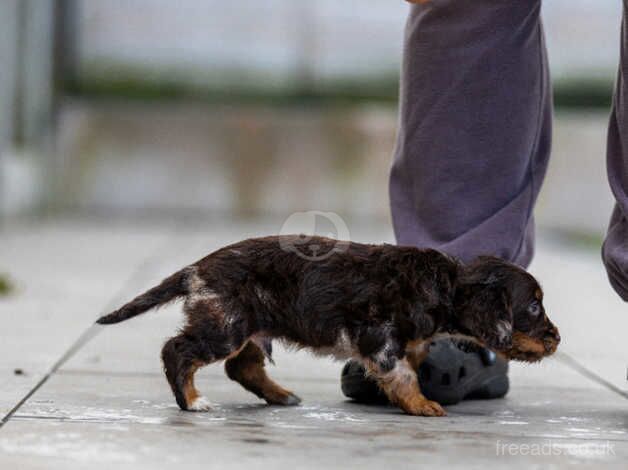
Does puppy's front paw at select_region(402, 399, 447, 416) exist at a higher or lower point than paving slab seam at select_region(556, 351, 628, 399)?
higher

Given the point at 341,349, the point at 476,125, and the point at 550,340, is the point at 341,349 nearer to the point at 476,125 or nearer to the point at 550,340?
the point at 550,340

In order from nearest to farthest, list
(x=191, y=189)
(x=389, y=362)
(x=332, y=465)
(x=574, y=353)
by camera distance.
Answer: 1. (x=332, y=465)
2. (x=389, y=362)
3. (x=574, y=353)
4. (x=191, y=189)

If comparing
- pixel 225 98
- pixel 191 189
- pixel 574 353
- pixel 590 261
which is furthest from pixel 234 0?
pixel 574 353

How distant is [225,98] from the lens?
12.9 meters

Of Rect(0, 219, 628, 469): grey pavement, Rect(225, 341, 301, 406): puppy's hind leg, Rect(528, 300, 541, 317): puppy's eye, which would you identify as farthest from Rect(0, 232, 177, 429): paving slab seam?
Rect(528, 300, 541, 317): puppy's eye

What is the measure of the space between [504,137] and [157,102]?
9.37 metres

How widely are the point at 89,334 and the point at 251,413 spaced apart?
5.60 ft

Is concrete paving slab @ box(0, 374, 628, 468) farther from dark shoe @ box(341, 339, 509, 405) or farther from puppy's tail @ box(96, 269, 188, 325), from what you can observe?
puppy's tail @ box(96, 269, 188, 325)

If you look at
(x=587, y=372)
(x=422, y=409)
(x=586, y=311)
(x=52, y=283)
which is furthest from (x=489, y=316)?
(x=52, y=283)

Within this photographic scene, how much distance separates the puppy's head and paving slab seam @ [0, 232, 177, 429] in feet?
3.83

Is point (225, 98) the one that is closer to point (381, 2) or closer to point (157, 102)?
point (157, 102)

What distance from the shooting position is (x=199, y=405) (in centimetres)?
312

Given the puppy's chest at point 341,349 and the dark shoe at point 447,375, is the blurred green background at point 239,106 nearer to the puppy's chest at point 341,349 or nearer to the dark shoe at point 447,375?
the dark shoe at point 447,375

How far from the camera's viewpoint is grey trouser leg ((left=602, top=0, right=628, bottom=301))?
3270 millimetres
